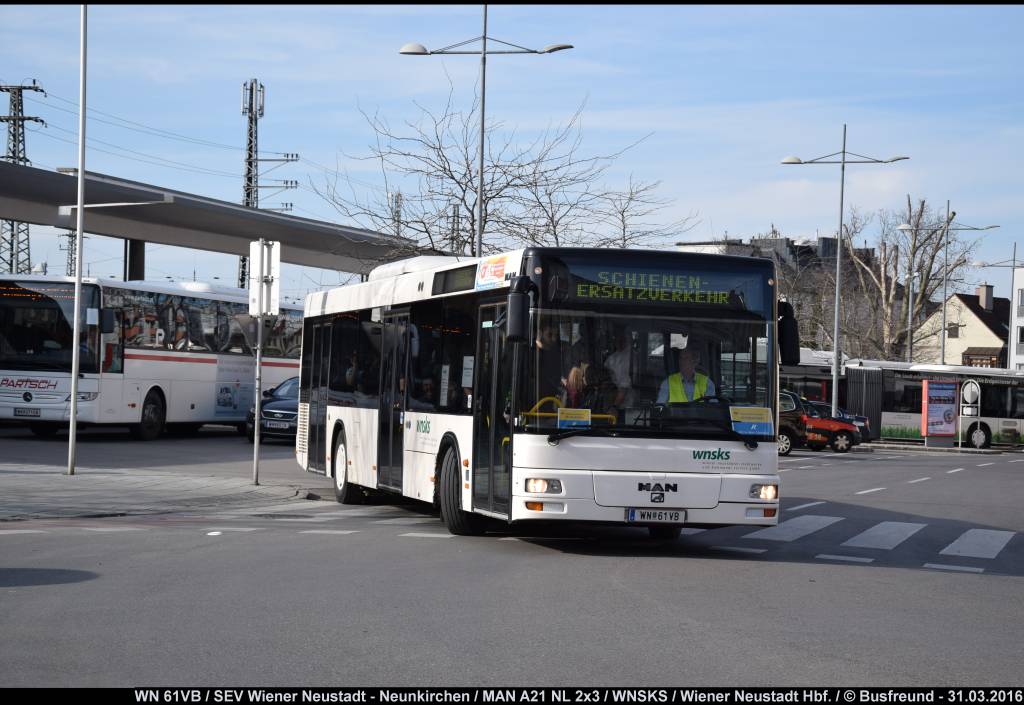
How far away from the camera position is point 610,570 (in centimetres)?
1168

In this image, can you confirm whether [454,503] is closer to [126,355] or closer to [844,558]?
[844,558]

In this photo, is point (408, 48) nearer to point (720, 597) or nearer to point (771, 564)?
point (771, 564)

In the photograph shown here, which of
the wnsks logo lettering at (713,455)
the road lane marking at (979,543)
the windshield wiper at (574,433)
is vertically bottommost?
the road lane marking at (979,543)

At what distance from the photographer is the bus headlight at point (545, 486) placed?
12.3 m

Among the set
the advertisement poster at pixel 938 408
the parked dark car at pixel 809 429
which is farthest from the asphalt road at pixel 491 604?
the advertisement poster at pixel 938 408

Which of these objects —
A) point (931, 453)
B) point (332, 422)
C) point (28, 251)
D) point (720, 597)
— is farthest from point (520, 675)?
point (28, 251)

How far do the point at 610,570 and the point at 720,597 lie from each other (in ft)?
5.53

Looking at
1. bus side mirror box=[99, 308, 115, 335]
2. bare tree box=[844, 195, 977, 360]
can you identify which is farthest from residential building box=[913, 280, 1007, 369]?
bus side mirror box=[99, 308, 115, 335]

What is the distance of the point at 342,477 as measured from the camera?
18.5 m

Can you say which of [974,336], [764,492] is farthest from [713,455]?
[974,336]

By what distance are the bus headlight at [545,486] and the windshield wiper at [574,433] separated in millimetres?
348

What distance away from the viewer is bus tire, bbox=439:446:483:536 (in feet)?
46.4

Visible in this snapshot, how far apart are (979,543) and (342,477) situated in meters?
8.28

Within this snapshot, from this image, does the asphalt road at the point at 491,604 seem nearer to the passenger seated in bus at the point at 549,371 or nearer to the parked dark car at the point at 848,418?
the passenger seated in bus at the point at 549,371
